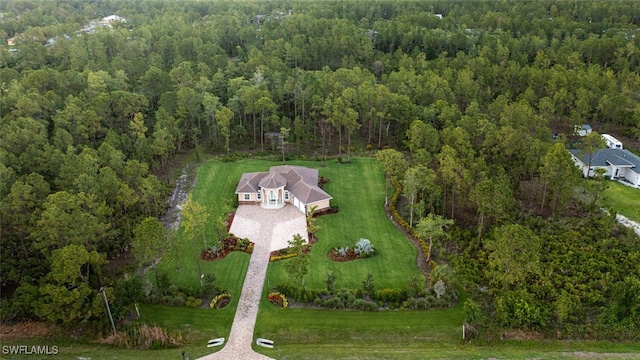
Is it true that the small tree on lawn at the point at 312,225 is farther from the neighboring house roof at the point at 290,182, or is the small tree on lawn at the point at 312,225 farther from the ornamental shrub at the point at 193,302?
the ornamental shrub at the point at 193,302

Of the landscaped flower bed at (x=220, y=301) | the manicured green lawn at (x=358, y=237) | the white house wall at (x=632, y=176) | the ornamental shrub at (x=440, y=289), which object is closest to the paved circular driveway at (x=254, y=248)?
the landscaped flower bed at (x=220, y=301)

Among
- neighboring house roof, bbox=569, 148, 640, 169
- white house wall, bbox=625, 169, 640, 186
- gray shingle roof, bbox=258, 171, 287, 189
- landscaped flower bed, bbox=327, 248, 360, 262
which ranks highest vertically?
neighboring house roof, bbox=569, 148, 640, 169

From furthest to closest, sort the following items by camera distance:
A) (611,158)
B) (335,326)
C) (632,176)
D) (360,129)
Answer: (360,129), (611,158), (632,176), (335,326)

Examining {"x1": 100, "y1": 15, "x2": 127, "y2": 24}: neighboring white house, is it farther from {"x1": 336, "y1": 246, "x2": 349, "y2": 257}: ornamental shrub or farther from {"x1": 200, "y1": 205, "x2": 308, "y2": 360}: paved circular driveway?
{"x1": 336, "y1": 246, "x2": 349, "y2": 257}: ornamental shrub

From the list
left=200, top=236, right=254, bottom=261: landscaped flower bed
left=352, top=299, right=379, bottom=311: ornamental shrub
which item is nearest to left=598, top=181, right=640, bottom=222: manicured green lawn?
left=352, top=299, right=379, bottom=311: ornamental shrub

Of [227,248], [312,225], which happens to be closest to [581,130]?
[312,225]

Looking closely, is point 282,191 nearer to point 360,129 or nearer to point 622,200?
point 360,129
